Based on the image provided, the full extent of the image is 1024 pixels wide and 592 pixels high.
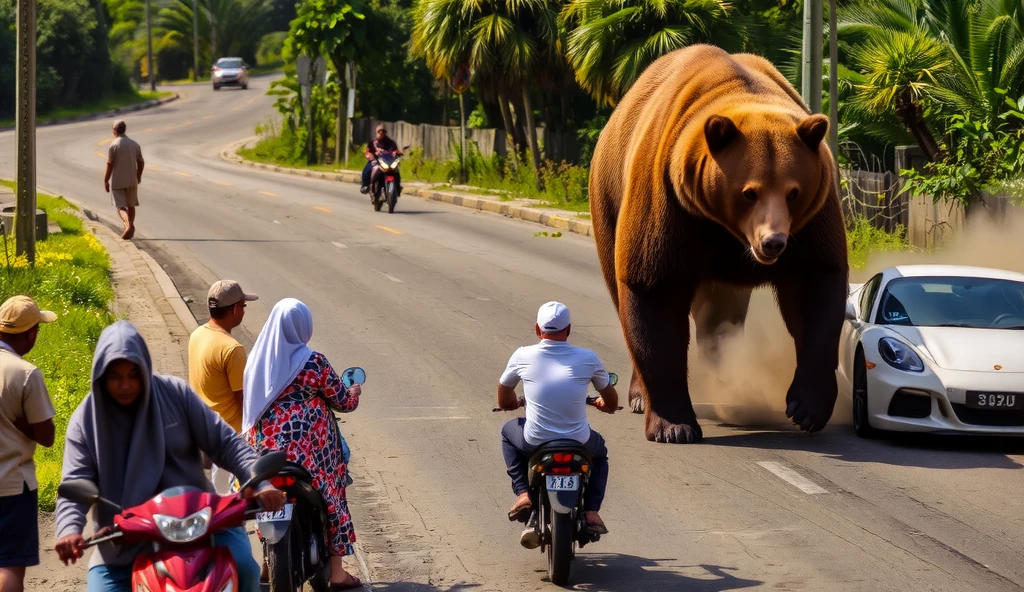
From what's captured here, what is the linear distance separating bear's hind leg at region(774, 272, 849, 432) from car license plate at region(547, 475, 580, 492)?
3.44m

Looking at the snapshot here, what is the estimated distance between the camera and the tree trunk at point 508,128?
32.6 metres

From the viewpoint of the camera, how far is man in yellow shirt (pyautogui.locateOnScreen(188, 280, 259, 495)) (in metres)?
6.51

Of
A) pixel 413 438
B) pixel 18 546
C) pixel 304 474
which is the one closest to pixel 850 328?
pixel 413 438

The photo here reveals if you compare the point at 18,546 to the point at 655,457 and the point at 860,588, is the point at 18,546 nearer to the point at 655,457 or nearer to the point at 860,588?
the point at 860,588

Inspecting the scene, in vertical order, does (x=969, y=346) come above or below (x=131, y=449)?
below

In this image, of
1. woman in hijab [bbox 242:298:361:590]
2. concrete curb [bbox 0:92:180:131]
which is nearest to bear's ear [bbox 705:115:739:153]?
woman in hijab [bbox 242:298:361:590]

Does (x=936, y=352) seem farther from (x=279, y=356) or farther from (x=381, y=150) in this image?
(x=381, y=150)

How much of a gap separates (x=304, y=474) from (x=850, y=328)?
5.77 metres

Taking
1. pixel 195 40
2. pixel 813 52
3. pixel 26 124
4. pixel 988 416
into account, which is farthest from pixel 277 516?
pixel 195 40

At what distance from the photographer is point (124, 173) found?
21844mm

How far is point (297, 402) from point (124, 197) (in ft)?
55.7

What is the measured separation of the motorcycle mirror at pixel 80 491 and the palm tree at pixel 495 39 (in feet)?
85.5

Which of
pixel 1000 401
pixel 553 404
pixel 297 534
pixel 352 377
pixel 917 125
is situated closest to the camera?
pixel 297 534

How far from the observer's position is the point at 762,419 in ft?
34.6
